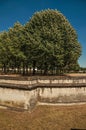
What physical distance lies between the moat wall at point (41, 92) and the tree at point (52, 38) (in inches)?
563

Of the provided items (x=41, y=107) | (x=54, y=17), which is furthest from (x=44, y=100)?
(x=54, y=17)

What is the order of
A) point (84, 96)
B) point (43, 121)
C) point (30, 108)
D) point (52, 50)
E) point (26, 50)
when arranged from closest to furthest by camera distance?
point (43, 121), point (30, 108), point (84, 96), point (52, 50), point (26, 50)

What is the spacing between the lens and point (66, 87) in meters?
21.1

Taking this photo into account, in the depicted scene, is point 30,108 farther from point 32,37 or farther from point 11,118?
A: point 32,37

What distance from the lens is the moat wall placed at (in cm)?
1855

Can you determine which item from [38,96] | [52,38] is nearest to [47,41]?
[52,38]

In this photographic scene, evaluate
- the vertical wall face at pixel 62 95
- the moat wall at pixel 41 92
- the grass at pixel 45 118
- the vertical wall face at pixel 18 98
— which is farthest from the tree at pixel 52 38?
the vertical wall face at pixel 18 98

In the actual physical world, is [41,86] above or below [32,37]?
below

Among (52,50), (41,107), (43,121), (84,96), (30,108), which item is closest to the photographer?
(43,121)

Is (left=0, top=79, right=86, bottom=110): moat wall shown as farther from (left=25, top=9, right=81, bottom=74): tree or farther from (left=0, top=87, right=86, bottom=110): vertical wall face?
(left=25, top=9, right=81, bottom=74): tree

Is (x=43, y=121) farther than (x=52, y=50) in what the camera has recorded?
No

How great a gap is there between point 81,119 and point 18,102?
20.5 feet

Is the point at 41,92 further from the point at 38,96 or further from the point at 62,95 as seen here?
the point at 62,95

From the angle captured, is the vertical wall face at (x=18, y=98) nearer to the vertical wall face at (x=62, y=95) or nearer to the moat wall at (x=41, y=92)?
the moat wall at (x=41, y=92)
